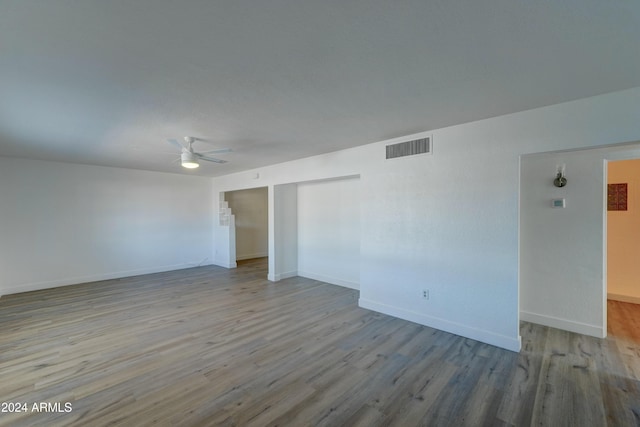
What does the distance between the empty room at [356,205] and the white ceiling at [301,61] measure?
0.06 feet

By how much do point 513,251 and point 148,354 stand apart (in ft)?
13.7

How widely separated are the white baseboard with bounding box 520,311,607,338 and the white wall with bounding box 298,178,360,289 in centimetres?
266

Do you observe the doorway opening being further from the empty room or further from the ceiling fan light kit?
the ceiling fan light kit

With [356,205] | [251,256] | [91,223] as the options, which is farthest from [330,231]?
[91,223]

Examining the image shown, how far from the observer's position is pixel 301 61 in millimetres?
1940

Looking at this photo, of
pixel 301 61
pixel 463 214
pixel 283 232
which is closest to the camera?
pixel 301 61

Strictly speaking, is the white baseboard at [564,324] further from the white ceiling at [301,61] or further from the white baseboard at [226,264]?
the white baseboard at [226,264]

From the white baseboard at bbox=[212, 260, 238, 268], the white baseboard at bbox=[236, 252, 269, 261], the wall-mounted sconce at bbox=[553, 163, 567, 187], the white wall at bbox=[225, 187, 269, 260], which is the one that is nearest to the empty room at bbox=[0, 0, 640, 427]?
the wall-mounted sconce at bbox=[553, 163, 567, 187]

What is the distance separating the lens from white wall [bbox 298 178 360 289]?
17.2 ft

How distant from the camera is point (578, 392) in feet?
7.34

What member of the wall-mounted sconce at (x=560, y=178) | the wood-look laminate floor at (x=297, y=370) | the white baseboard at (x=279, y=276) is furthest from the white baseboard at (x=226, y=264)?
the wall-mounted sconce at (x=560, y=178)

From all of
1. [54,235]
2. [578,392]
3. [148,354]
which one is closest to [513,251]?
[578,392]

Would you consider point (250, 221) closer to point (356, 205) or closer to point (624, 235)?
point (356, 205)

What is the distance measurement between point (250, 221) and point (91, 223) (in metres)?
4.18
